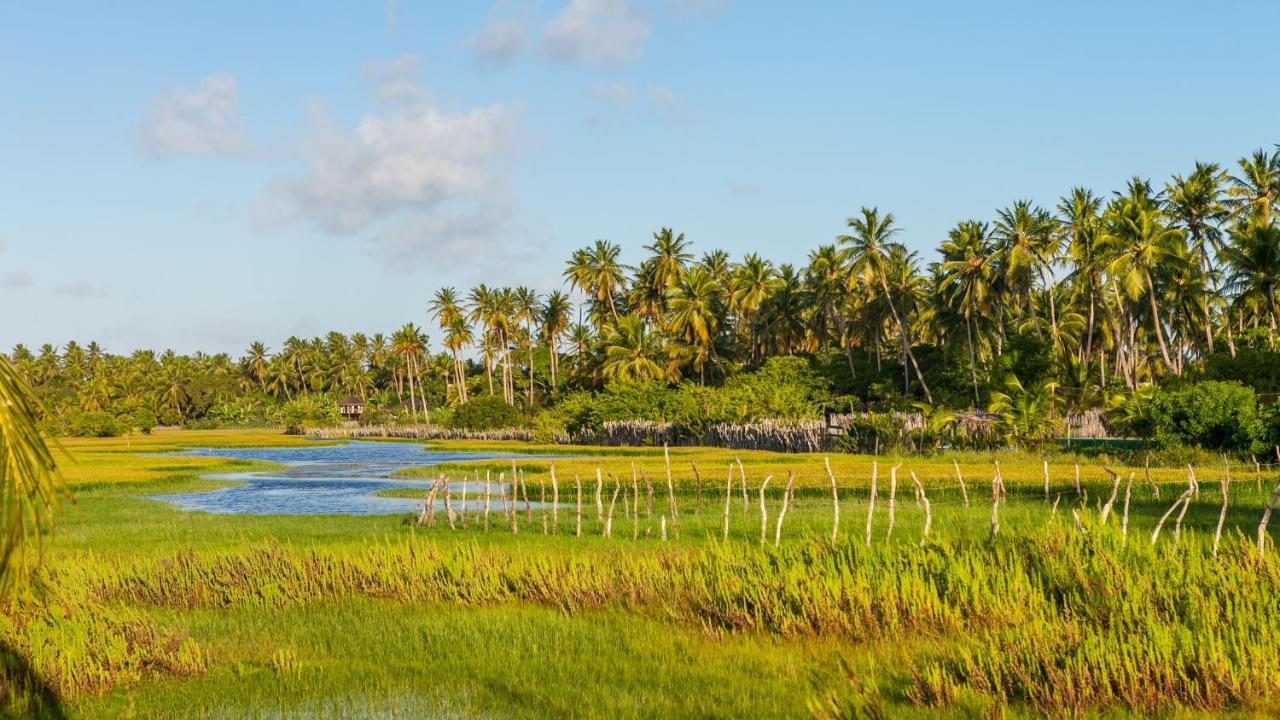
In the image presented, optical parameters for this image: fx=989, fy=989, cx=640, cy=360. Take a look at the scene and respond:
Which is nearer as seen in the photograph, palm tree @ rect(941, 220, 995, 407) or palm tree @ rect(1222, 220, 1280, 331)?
palm tree @ rect(1222, 220, 1280, 331)

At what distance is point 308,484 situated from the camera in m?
39.2

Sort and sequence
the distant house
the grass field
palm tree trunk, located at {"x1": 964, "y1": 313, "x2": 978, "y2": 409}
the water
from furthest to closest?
the distant house
palm tree trunk, located at {"x1": 964, "y1": 313, "x2": 978, "y2": 409}
the water
the grass field

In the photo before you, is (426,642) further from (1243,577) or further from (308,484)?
(308,484)

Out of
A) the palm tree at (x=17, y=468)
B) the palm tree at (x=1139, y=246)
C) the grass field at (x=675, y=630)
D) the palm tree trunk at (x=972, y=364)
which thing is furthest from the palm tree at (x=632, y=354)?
the palm tree at (x=17, y=468)

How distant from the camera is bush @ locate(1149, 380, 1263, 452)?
37.1 meters

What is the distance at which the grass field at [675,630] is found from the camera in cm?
819

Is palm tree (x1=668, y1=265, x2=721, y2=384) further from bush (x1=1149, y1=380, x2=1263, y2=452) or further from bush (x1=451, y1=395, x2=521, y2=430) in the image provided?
bush (x1=1149, y1=380, x2=1263, y2=452)

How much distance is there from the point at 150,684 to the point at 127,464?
42.8 meters

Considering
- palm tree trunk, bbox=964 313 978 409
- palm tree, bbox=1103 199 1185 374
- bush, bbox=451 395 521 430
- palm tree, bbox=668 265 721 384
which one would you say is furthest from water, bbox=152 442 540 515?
palm tree, bbox=1103 199 1185 374

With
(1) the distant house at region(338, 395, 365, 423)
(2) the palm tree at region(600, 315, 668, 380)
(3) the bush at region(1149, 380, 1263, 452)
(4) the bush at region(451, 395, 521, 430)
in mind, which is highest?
(2) the palm tree at region(600, 315, 668, 380)

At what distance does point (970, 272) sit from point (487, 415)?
4219 centimetres

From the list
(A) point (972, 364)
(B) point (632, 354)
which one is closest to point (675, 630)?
(A) point (972, 364)

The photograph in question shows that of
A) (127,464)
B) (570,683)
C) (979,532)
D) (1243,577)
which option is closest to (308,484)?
(127,464)

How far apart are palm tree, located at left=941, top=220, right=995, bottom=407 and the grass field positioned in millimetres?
47540
